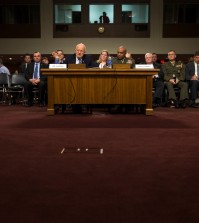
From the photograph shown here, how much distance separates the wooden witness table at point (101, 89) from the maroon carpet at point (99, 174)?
50.2 inches

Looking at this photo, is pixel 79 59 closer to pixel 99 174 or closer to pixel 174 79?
pixel 174 79

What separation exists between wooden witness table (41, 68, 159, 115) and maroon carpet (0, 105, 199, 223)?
4.18 feet

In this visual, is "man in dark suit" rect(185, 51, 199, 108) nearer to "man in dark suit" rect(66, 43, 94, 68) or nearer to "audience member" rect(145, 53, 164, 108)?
"audience member" rect(145, 53, 164, 108)

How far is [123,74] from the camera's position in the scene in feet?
20.2

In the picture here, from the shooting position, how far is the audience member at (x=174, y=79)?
25.2 ft

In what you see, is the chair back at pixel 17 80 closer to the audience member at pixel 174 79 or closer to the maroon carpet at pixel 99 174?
the audience member at pixel 174 79

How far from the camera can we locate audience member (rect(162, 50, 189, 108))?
7.69 m

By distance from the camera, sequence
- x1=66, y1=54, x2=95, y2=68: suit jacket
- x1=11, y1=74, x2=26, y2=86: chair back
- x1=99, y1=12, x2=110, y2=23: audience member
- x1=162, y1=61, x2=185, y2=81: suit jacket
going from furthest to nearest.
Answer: x1=99, y1=12, x2=110, y2=23: audience member
x1=11, y1=74, x2=26, y2=86: chair back
x1=162, y1=61, x2=185, y2=81: suit jacket
x1=66, y1=54, x2=95, y2=68: suit jacket

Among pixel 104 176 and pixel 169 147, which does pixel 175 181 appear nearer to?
pixel 104 176

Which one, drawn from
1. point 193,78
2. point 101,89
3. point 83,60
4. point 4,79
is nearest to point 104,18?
point 4,79


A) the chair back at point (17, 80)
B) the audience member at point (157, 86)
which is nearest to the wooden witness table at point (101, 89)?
the audience member at point (157, 86)

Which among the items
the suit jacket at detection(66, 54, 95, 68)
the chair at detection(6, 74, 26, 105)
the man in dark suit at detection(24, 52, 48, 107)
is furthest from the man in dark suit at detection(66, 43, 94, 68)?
the chair at detection(6, 74, 26, 105)

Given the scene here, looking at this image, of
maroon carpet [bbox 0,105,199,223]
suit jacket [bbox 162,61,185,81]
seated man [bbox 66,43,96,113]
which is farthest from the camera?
suit jacket [bbox 162,61,185,81]

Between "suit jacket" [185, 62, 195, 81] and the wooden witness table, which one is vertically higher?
"suit jacket" [185, 62, 195, 81]
